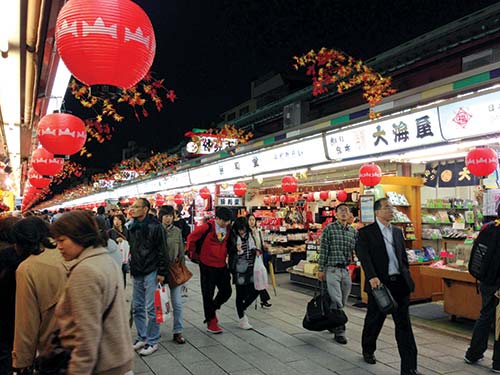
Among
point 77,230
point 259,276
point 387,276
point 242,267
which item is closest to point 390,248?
point 387,276

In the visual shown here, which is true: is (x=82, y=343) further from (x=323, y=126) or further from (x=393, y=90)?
(x=393, y=90)

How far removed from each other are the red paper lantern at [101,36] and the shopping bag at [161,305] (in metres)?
3.31

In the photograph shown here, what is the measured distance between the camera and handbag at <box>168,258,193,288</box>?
6656 millimetres

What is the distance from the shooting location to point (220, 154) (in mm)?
14750

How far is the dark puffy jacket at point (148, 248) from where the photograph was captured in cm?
617

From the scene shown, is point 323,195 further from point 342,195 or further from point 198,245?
point 198,245

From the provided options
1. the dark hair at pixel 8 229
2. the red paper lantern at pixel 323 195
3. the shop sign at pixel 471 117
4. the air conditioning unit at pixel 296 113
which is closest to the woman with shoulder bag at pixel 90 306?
the dark hair at pixel 8 229

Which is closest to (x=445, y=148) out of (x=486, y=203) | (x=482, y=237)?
(x=486, y=203)

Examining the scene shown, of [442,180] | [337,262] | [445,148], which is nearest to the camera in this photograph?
[337,262]

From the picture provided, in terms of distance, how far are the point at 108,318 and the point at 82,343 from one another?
0.73 ft

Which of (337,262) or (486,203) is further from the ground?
(486,203)

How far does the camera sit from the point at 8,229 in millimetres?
3971

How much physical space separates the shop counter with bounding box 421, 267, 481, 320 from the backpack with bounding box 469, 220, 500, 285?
2.05m

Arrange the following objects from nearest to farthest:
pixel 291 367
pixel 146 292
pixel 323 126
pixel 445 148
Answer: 1. pixel 291 367
2. pixel 146 292
3. pixel 445 148
4. pixel 323 126
